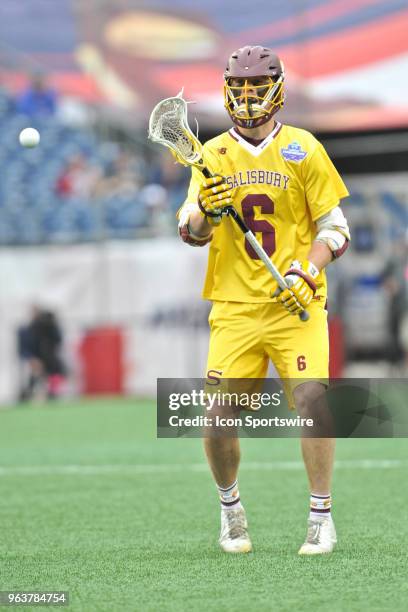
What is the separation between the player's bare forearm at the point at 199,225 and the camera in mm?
5809

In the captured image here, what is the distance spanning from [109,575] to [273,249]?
1684mm

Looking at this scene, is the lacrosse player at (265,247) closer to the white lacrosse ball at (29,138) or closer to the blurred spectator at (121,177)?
the white lacrosse ball at (29,138)

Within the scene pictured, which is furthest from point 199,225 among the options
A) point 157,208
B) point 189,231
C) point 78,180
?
point 78,180

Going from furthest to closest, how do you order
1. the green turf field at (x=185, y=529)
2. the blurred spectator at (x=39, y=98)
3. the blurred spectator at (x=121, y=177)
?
the blurred spectator at (x=39, y=98) < the blurred spectator at (x=121, y=177) < the green turf field at (x=185, y=529)

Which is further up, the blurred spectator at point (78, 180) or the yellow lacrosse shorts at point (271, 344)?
the blurred spectator at point (78, 180)

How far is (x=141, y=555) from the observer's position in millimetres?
5891

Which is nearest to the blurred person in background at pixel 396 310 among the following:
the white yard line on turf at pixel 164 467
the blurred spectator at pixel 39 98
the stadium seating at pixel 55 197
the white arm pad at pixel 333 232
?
the stadium seating at pixel 55 197

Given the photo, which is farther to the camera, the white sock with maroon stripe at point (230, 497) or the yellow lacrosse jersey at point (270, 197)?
the white sock with maroon stripe at point (230, 497)

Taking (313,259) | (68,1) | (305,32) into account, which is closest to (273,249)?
(313,259)

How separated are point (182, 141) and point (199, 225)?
439mm

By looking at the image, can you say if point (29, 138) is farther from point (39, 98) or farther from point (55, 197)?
point (39, 98)

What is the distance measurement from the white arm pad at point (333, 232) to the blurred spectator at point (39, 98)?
1609 centimetres

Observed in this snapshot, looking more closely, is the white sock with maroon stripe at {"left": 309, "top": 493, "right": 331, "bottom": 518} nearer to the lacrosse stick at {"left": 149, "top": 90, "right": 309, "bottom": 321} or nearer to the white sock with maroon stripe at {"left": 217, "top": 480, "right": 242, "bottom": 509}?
the white sock with maroon stripe at {"left": 217, "top": 480, "right": 242, "bottom": 509}

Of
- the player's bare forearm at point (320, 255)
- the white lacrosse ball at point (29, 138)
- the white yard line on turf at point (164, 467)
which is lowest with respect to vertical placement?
the white yard line on turf at point (164, 467)
